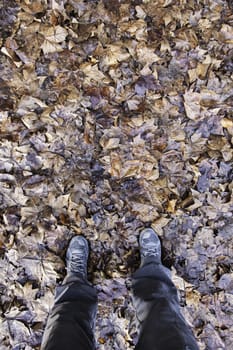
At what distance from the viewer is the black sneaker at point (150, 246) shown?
7.62 ft

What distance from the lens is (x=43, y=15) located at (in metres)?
2.45

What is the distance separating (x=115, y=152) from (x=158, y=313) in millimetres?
1017

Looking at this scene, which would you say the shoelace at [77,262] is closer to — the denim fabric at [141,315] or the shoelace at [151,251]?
the denim fabric at [141,315]

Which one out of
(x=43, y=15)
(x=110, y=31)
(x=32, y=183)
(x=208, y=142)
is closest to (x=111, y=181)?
(x=32, y=183)

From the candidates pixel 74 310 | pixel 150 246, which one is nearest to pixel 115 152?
pixel 150 246

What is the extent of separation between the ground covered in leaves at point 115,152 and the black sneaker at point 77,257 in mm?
62

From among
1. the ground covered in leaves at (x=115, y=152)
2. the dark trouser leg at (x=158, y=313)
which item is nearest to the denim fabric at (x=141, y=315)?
the dark trouser leg at (x=158, y=313)

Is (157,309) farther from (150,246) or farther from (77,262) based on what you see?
(77,262)

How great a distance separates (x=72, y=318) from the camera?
1902 mm

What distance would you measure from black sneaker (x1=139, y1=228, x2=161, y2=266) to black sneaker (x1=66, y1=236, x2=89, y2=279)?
35cm

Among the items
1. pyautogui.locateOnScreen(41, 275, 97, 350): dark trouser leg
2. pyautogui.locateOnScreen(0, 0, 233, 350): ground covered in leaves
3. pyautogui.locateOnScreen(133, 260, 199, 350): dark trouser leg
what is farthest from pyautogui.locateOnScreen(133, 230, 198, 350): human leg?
pyautogui.locateOnScreen(41, 275, 97, 350): dark trouser leg

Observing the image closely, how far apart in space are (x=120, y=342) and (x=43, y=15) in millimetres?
2152

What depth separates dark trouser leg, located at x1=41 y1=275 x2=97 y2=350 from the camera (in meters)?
1.73

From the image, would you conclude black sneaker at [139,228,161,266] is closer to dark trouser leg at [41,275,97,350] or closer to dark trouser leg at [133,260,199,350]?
dark trouser leg at [133,260,199,350]
